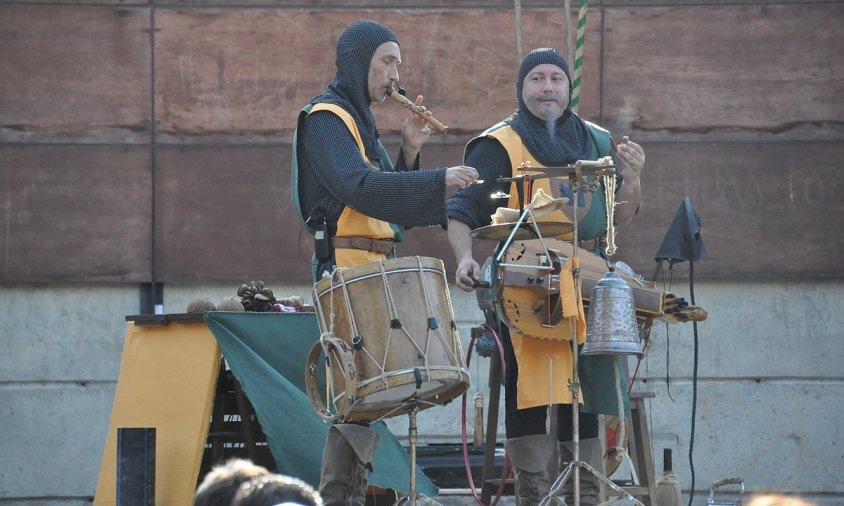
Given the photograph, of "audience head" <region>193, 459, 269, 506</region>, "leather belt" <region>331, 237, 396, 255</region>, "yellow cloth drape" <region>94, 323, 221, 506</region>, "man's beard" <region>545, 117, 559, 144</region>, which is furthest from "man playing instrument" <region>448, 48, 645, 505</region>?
"audience head" <region>193, 459, 269, 506</region>

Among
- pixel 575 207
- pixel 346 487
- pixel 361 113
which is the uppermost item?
pixel 361 113

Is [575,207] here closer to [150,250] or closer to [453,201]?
[453,201]

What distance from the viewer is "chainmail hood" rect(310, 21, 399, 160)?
5508mm

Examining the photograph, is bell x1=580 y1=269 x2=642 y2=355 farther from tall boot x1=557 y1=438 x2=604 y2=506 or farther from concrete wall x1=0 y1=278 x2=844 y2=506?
concrete wall x1=0 y1=278 x2=844 y2=506

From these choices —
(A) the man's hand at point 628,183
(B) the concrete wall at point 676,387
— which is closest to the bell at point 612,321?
(A) the man's hand at point 628,183

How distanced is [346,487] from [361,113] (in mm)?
1423

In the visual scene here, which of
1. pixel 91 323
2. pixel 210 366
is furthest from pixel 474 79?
pixel 210 366

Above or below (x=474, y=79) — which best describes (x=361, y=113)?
below

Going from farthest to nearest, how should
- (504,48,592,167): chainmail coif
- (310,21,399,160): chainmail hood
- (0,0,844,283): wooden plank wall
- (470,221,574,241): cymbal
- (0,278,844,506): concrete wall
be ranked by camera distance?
(0,0,844,283): wooden plank wall, (0,278,844,506): concrete wall, (504,48,592,167): chainmail coif, (310,21,399,160): chainmail hood, (470,221,574,241): cymbal

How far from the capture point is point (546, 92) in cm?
571

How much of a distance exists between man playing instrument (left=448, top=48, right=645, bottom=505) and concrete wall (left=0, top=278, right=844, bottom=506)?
8.74ft

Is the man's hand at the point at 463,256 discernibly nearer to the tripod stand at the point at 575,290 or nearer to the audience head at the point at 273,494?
the tripod stand at the point at 575,290

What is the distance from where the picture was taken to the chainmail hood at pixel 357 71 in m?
5.51

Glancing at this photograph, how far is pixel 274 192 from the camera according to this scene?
845 cm
